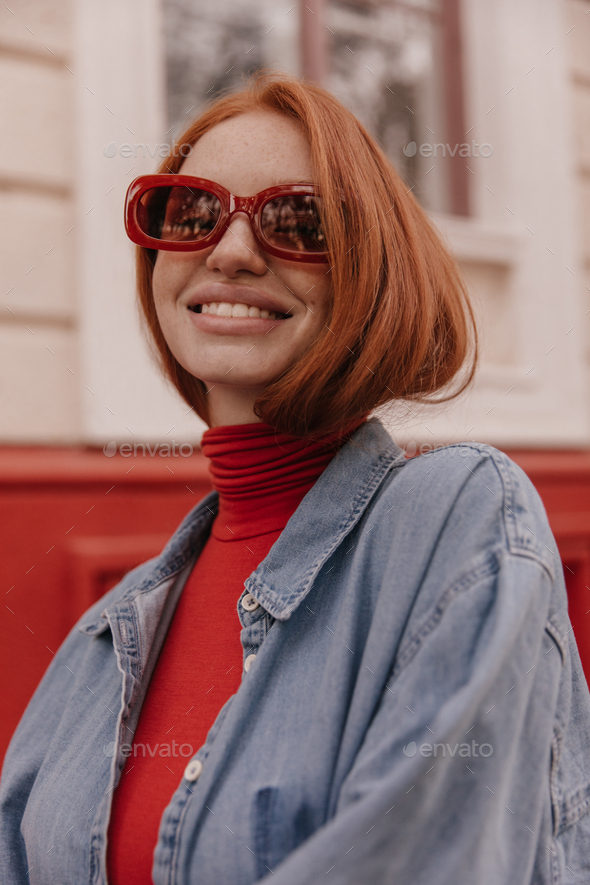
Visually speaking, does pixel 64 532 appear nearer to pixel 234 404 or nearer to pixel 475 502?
pixel 234 404

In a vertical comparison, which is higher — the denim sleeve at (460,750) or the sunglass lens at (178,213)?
the sunglass lens at (178,213)

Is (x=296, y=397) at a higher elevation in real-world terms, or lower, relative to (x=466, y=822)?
higher

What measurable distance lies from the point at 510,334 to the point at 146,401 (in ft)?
6.14

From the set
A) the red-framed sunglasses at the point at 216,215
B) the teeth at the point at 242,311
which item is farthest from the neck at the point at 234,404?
the red-framed sunglasses at the point at 216,215

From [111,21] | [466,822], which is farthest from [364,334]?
[111,21]

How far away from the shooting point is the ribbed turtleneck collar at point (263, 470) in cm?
142

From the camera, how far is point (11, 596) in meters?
2.33

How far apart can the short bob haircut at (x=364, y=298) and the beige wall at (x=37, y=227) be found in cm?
146

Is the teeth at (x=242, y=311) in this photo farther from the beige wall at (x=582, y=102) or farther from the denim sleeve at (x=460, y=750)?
the beige wall at (x=582, y=102)

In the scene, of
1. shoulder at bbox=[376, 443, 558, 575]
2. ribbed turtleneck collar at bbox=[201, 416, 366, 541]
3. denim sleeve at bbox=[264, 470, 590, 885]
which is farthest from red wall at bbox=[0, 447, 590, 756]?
denim sleeve at bbox=[264, 470, 590, 885]

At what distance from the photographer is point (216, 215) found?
139cm

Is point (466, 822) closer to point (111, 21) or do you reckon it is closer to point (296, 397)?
point (296, 397)

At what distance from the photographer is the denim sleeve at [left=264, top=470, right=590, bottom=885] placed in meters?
0.86

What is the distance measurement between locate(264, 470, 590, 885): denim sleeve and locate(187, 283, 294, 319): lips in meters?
0.62
